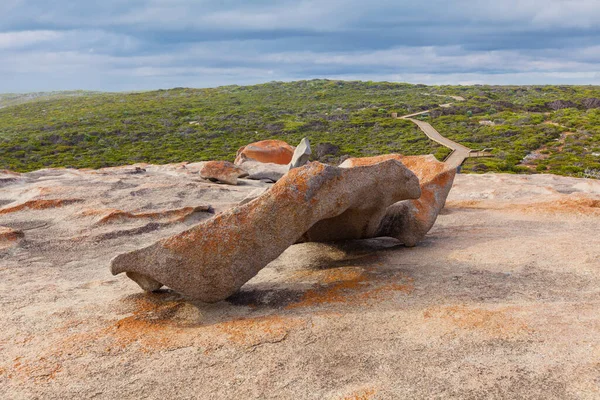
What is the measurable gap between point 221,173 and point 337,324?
1558 centimetres

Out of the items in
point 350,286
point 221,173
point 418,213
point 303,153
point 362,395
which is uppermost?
point 303,153

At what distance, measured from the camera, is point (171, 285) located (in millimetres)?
7785

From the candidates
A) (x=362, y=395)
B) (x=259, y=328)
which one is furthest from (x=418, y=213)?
(x=362, y=395)

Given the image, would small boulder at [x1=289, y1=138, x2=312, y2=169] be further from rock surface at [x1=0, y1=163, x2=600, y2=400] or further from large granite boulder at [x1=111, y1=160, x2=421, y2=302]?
large granite boulder at [x1=111, y1=160, x2=421, y2=302]

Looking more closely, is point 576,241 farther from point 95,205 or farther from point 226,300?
point 95,205

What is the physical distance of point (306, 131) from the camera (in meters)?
75.4

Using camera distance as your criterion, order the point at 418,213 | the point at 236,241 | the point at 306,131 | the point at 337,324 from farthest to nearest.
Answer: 1. the point at 306,131
2. the point at 418,213
3. the point at 236,241
4. the point at 337,324

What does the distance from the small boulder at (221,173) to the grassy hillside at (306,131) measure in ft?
88.3

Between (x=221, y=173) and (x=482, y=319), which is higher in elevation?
(x=482, y=319)

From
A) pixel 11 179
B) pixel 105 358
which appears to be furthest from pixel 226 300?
pixel 11 179

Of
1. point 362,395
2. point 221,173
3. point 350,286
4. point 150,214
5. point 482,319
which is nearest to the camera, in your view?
point 362,395

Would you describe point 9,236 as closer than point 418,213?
No

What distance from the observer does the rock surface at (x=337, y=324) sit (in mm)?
5238

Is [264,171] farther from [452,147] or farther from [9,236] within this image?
[452,147]
